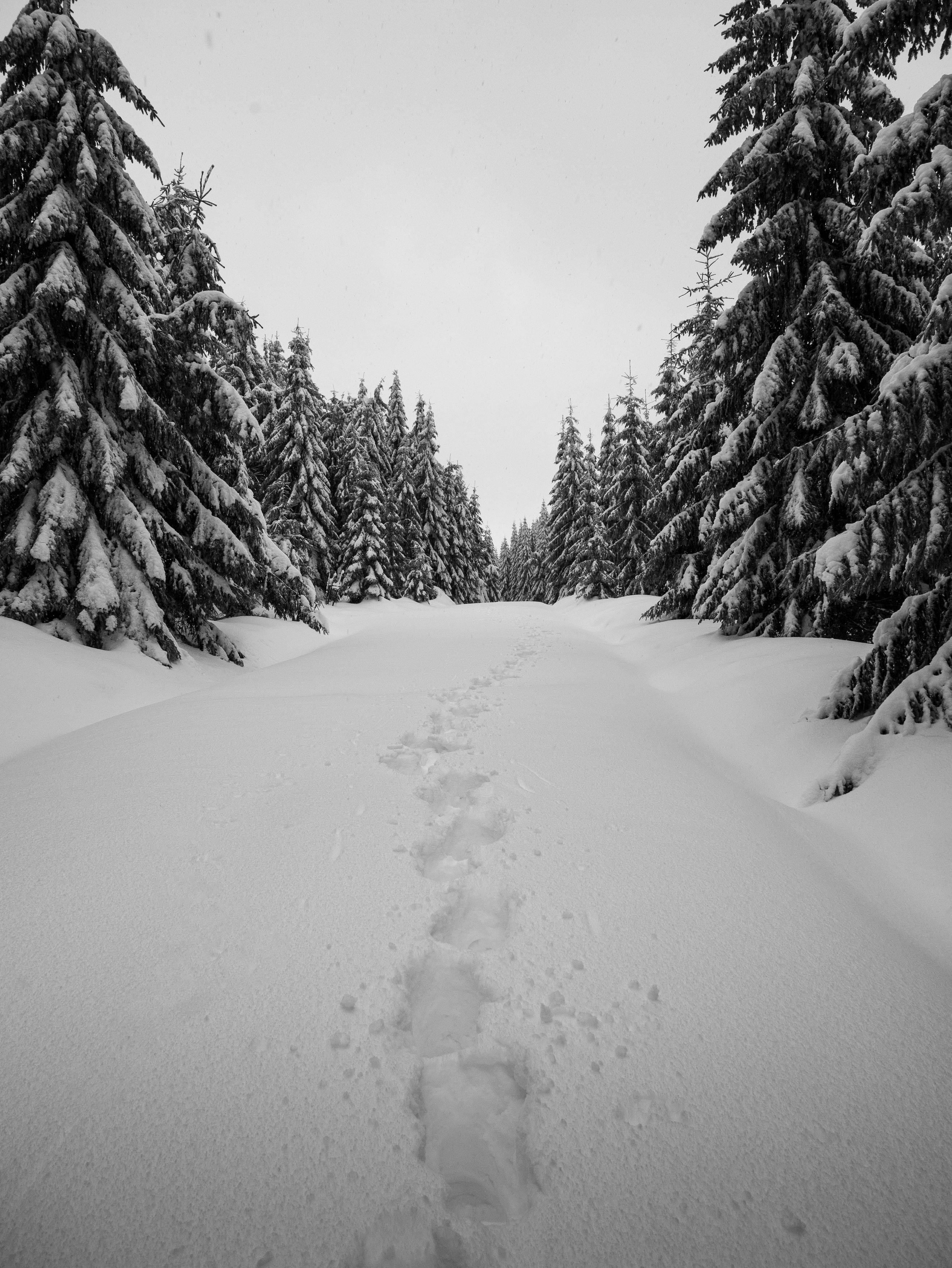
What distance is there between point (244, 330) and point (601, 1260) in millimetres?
9863

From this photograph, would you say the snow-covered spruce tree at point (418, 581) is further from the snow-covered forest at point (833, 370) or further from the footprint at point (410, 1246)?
the footprint at point (410, 1246)

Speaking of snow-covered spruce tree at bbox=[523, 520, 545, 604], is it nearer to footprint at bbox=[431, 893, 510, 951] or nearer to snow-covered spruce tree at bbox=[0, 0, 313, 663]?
snow-covered spruce tree at bbox=[0, 0, 313, 663]

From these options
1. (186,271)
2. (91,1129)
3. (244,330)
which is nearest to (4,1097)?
(91,1129)

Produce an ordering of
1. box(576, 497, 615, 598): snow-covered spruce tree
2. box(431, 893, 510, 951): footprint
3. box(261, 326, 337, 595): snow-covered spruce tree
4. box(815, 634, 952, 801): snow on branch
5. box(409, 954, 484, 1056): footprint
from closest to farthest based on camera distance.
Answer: box(409, 954, 484, 1056): footprint, box(431, 893, 510, 951): footprint, box(815, 634, 952, 801): snow on branch, box(261, 326, 337, 595): snow-covered spruce tree, box(576, 497, 615, 598): snow-covered spruce tree

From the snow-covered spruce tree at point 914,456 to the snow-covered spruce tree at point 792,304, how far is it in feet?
11.5

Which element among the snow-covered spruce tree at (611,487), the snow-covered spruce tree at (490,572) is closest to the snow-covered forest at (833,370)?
the snow-covered spruce tree at (611,487)

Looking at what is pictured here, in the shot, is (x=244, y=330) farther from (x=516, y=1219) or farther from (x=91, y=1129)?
(x=516, y=1219)

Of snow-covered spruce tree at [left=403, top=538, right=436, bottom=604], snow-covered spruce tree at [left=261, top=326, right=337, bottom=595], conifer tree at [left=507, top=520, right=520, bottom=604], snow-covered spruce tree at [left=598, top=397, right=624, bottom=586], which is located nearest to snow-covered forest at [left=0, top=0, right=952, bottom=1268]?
snow-covered spruce tree at [left=261, top=326, right=337, bottom=595]

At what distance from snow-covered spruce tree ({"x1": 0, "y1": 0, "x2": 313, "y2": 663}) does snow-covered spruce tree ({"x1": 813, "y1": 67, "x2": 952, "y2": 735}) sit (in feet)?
25.7

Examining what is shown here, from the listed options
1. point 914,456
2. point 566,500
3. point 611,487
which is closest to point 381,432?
point 566,500

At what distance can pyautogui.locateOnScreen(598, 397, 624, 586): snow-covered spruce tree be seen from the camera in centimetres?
2386

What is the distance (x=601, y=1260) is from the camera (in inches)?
46.1

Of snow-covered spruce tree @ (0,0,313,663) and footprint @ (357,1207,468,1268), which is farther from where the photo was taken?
snow-covered spruce tree @ (0,0,313,663)

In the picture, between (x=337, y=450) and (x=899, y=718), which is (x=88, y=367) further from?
(x=337, y=450)
